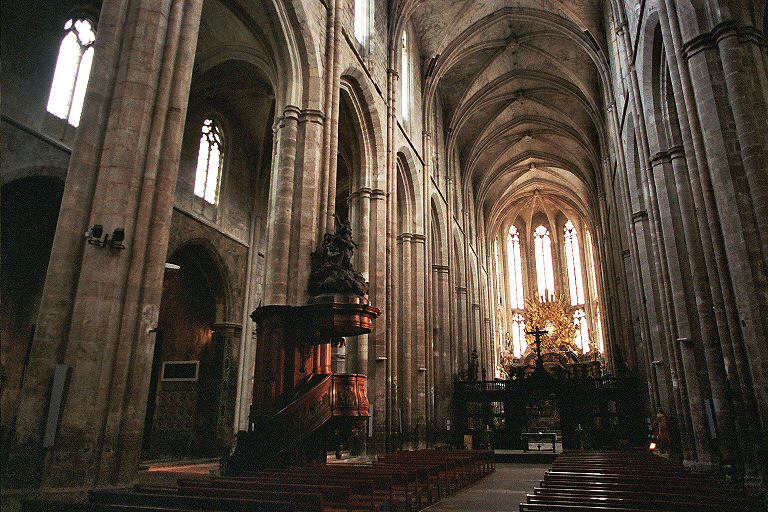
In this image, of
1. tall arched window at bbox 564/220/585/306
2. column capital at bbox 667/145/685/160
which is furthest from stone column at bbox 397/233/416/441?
→ tall arched window at bbox 564/220/585/306

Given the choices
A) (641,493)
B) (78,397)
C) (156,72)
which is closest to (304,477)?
(78,397)

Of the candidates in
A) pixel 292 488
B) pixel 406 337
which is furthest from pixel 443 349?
pixel 292 488

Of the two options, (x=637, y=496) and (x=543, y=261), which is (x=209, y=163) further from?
(x=543, y=261)

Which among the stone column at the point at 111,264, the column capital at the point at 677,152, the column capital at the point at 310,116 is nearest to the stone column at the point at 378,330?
the column capital at the point at 310,116

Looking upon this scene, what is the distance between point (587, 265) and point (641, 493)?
134 feet

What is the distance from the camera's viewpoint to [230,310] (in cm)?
1927

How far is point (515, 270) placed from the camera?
1817 inches

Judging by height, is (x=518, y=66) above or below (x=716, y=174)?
above

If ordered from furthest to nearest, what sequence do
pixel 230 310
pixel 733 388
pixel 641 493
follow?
1. pixel 230 310
2. pixel 733 388
3. pixel 641 493

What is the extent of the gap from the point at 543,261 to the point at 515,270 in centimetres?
252

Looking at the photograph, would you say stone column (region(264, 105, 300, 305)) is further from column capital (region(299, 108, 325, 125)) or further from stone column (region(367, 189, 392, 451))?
stone column (region(367, 189, 392, 451))

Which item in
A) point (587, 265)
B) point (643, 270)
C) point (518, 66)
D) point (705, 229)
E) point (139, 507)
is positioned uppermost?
point (518, 66)

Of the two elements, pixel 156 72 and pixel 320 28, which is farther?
pixel 320 28

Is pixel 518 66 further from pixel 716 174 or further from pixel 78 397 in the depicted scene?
pixel 78 397
